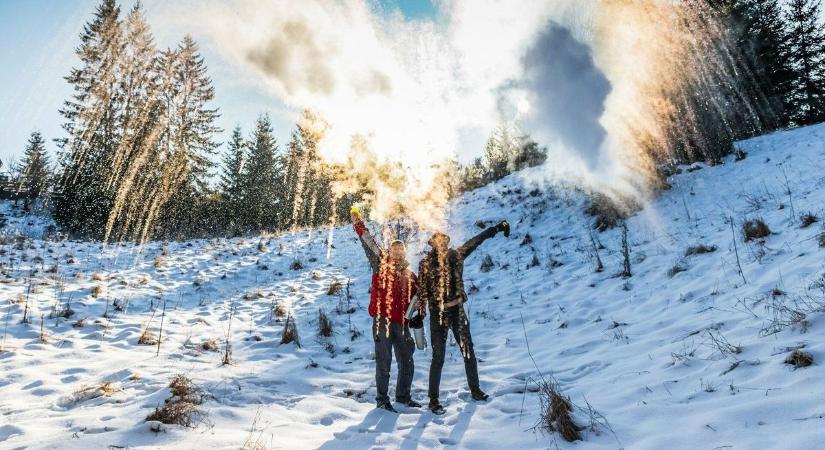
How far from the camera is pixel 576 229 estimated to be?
1137 cm

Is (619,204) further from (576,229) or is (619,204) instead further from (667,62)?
(667,62)

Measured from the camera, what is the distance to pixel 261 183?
33.1 metres

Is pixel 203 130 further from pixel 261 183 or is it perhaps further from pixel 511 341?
pixel 511 341

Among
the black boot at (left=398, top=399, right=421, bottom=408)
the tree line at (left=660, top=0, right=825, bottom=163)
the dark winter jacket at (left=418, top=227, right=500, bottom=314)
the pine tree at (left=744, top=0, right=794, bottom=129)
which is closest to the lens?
the black boot at (left=398, top=399, right=421, bottom=408)

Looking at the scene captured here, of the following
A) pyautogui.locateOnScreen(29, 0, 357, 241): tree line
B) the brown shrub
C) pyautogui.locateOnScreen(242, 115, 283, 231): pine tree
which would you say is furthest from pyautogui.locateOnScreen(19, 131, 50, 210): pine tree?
the brown shrub

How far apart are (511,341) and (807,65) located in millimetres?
26252

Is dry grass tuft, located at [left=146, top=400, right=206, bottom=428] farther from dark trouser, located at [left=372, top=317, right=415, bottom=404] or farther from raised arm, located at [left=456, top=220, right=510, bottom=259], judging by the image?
raised arm, located at [left=456, top=220, right=510, bottom=259]

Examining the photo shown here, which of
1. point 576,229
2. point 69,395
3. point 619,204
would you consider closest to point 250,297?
point 69,395

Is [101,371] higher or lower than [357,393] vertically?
higher

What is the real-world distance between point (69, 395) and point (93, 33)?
31696 millimetres

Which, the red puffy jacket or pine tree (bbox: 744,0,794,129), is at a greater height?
pine tree (bbox: 744,0,794,129)

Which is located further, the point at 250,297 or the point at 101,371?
the point at 250,297

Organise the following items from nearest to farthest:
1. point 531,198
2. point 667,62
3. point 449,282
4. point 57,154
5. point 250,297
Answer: point 449,282 → point 250,297 → point 667,62 → point 531,198 → point 57,154

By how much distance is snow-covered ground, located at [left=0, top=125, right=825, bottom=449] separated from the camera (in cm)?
340
